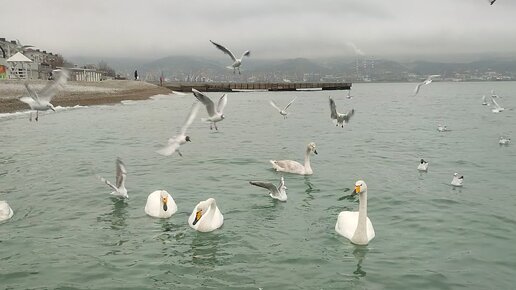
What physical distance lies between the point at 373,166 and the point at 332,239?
11073 mm

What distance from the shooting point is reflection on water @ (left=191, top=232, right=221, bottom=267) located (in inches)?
447

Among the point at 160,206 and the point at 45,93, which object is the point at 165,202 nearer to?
the point at 160,206

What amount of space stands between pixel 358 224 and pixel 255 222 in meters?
3.15

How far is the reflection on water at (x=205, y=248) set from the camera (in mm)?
11344

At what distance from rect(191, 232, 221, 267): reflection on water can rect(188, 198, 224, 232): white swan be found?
197 millimetres

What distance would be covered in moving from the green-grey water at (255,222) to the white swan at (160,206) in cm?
30

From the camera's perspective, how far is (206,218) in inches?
516

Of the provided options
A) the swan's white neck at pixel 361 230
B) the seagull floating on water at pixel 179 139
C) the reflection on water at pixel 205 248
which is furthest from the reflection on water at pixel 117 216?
the swan's white neck at pixel 361 230

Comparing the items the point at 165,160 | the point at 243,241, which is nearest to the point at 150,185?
the point at 165,160

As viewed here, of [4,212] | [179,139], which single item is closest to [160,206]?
[179,139]

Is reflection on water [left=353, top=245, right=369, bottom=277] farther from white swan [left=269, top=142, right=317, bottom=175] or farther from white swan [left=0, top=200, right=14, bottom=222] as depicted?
white swan [left=0, top=200, right=14, bottom=222]

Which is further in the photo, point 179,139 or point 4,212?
point 179,139

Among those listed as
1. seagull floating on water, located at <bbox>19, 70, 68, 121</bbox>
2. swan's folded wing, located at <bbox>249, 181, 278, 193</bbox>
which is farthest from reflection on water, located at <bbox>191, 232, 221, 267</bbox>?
seagull floating on water, located at <bbox>19, 70, 68, 121</bbox>

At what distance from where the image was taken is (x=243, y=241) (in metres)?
12.5
